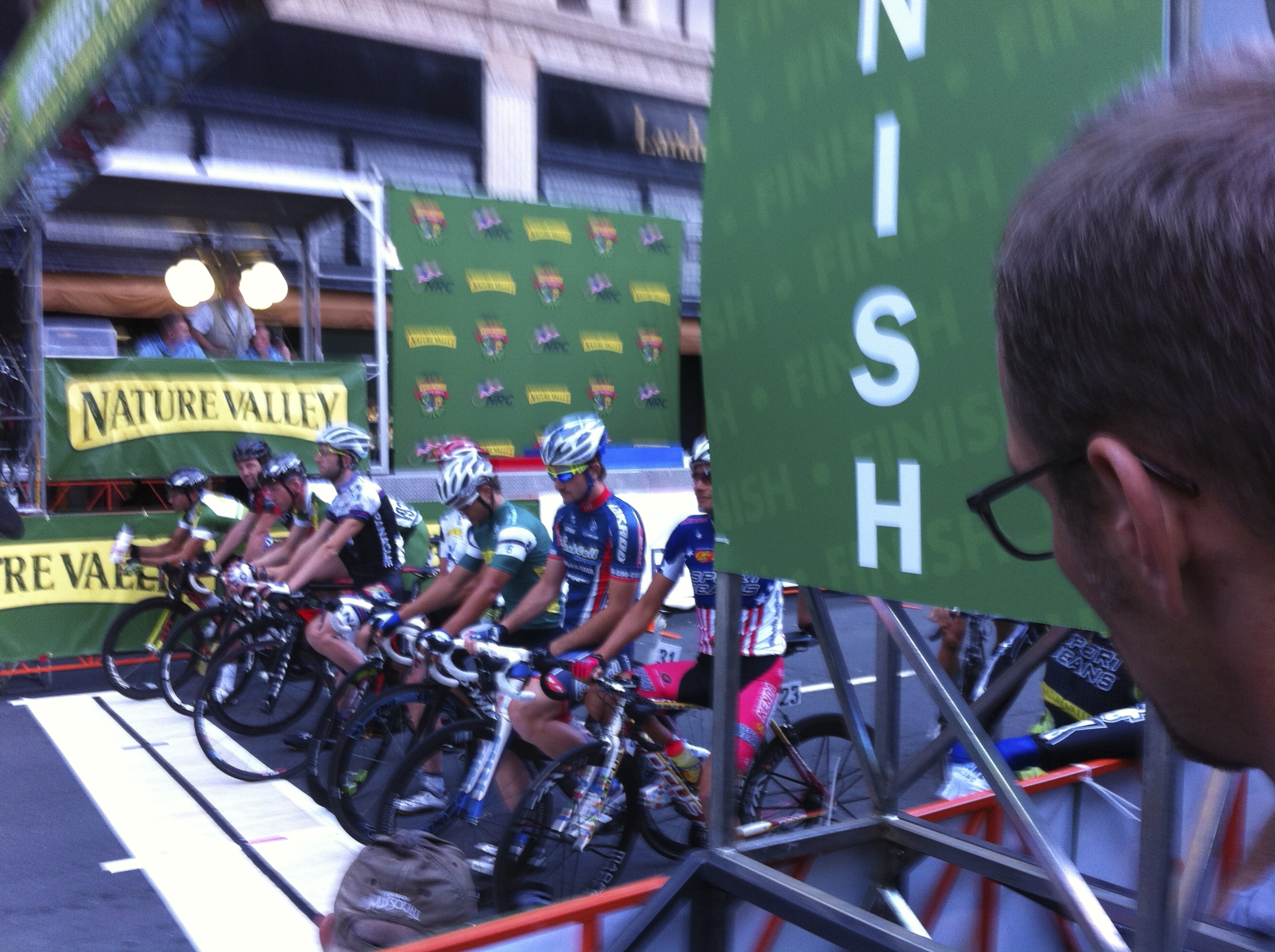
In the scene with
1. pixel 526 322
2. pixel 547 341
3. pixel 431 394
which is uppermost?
pixel 526 322

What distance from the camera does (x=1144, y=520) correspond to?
0.75 meters

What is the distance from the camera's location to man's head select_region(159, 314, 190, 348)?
11914 mm

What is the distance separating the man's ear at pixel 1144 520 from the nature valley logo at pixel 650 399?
48.6 ft

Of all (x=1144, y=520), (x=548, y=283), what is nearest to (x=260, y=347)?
(x=548, y=283)

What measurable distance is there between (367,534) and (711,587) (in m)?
3.18

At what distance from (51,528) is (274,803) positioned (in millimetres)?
4394

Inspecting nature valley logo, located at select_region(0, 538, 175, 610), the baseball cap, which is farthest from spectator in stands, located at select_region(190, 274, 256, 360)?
the baseball cap

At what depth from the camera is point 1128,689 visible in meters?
4.69

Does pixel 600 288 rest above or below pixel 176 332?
above

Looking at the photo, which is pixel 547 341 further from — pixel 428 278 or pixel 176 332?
pixel 176 332

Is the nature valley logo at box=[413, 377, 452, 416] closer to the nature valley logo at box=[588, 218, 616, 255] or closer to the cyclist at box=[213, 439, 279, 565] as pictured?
→ the nature valley logo at box=[588, 218, 616, 255]

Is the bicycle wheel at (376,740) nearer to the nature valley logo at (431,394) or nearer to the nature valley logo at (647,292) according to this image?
the nature valley logo at (431,394)

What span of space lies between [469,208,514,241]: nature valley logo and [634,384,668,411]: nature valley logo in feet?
9.34

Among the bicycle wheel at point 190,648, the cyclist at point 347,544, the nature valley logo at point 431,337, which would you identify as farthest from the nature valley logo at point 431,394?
the cyclist at point 347,544
